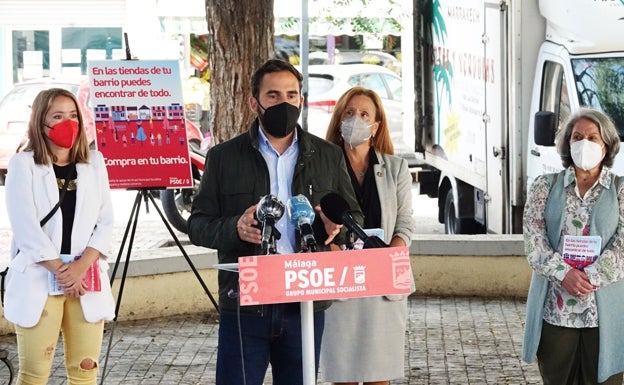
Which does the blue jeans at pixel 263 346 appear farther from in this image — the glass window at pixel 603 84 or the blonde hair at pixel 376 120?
the glass window at pixel 603 84

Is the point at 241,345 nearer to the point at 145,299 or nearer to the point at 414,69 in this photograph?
the point at 145,299

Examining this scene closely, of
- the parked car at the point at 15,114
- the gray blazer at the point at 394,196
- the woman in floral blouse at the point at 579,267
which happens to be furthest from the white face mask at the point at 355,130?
the parked car at the point at 15,114

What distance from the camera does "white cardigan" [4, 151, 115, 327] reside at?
5.91 meters

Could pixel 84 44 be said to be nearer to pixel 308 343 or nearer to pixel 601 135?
pixel 601 135

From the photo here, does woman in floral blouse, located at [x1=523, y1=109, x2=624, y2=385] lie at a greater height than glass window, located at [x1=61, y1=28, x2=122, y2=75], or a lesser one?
lesser

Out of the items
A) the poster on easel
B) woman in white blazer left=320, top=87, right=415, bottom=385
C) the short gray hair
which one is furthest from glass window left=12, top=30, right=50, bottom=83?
the short gray hair

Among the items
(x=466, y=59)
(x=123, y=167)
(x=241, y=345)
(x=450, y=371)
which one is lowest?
(x=450, y=371)

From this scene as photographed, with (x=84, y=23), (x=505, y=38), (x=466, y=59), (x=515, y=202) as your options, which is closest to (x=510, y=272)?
(x=515, y=202)

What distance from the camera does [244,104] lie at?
10.0 meters

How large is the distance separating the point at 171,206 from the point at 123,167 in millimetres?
5501

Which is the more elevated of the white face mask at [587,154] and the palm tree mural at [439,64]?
the palm tree mural at [439,64]

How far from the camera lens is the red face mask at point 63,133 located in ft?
19.6

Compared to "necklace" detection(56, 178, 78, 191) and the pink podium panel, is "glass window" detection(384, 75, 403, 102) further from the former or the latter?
the pink podium panel

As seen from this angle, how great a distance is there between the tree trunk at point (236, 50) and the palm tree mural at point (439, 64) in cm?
491
